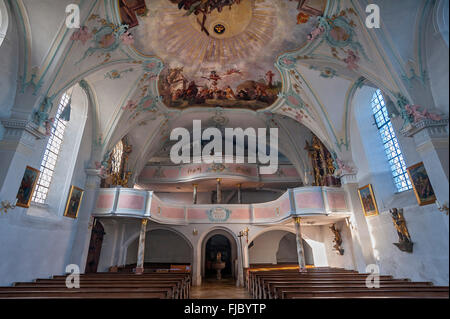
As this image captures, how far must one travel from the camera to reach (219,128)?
1792 centimetres

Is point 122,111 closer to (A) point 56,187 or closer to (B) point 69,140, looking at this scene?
(B) point 69,140

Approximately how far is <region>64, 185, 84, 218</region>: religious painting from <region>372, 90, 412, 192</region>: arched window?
12.9m

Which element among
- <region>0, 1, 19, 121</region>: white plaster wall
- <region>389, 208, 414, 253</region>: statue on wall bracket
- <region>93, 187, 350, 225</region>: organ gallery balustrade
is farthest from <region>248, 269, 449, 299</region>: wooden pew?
<region>0, 1, 19, 121</region>: white plaster wall

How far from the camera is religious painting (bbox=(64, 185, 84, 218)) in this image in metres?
9.60

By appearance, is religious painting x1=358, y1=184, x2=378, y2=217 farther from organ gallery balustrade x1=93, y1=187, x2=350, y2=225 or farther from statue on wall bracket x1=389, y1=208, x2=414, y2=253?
statue on wall bracket x1=389, y1=208, x2=414, y2=253

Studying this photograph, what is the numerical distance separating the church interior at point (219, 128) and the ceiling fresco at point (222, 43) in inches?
2.8

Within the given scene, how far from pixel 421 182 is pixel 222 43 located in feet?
29.5

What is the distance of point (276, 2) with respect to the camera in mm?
8289

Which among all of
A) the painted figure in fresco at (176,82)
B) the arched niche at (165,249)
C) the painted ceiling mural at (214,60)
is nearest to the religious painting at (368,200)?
the painted ceiling mural at (214,60)

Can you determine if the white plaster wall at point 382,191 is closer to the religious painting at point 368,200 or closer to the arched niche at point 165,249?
the religious painting at point 368,200

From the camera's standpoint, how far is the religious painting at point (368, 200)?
9719 millimetres

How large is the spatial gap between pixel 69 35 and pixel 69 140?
4.69 metres

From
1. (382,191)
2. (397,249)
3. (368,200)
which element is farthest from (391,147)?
(397,249)
